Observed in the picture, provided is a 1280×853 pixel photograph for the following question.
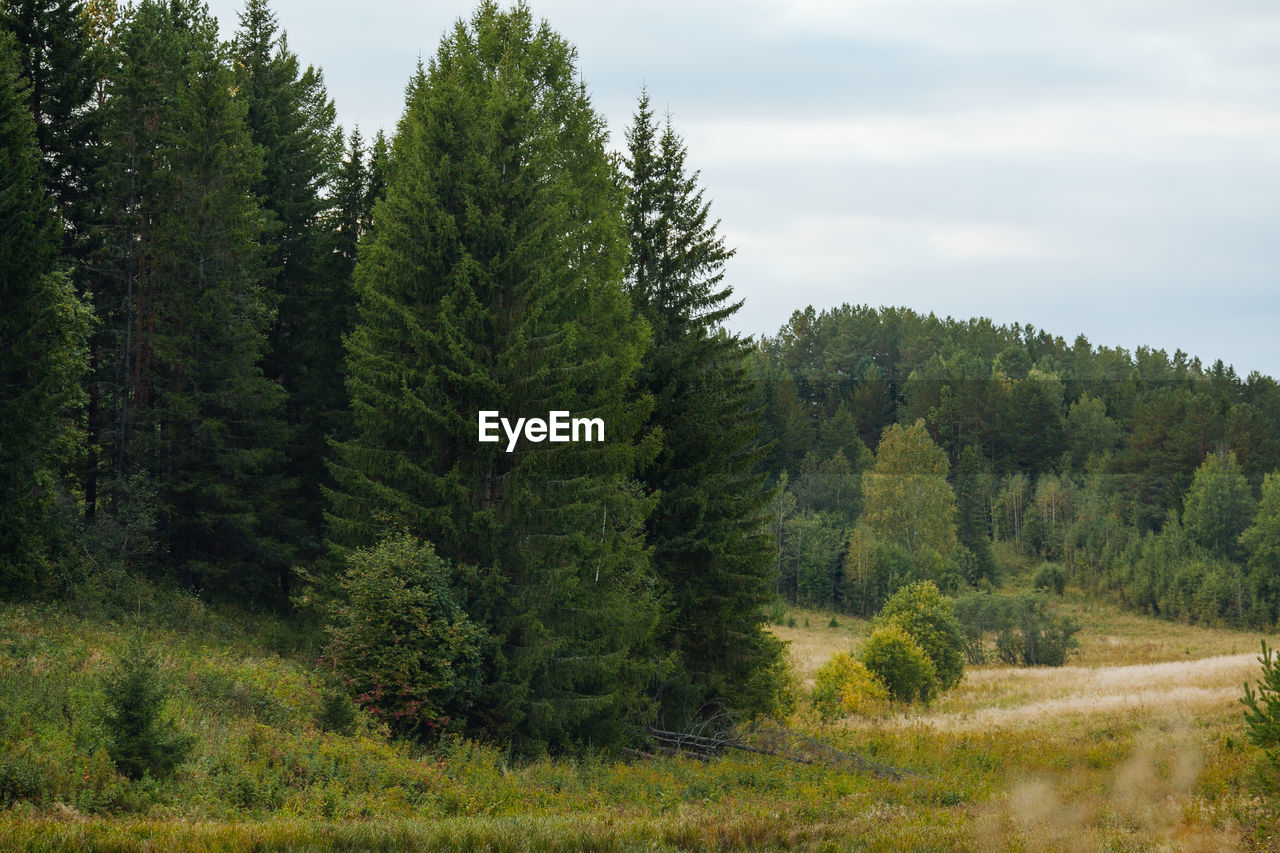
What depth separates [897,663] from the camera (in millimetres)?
45375

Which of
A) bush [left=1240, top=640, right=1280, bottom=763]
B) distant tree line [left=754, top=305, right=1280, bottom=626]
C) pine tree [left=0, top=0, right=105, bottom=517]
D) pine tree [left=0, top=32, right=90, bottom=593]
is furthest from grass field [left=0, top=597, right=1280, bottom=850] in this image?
distant tree line [left=754, top=305, right=1280, bottom=626]

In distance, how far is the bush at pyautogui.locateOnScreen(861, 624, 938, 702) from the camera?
148ft

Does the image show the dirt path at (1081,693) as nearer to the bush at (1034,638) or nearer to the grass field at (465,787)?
the bush at (1034,638)

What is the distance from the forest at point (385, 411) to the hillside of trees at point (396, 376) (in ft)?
0.34

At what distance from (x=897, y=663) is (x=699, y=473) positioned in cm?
2163

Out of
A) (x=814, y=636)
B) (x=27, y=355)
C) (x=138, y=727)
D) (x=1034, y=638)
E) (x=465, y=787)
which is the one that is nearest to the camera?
(x=138, y=727)

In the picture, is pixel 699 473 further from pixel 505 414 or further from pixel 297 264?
pixel 297 264

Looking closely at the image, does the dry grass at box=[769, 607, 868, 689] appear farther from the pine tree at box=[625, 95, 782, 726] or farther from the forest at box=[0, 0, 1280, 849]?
the pine tree at box=[625, 95, 782, 726]

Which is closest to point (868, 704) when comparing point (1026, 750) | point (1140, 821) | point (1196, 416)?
point (1026, 750)

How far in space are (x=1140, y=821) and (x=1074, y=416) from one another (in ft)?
362

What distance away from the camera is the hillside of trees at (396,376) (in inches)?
854

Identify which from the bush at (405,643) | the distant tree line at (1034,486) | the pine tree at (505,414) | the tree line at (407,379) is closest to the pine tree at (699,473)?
the tree line at (407,379)

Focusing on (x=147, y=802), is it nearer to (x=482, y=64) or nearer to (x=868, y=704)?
(x=482, y=64)

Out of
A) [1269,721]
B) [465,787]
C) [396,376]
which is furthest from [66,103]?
[1269,721]
